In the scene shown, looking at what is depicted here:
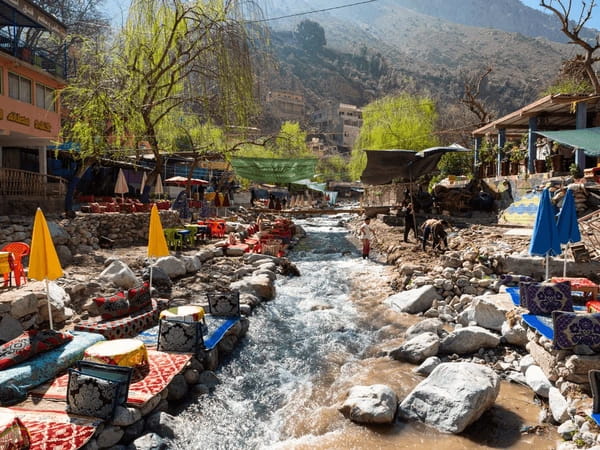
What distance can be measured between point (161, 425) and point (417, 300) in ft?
20.7

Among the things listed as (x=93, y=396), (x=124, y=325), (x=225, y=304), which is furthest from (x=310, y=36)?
(x=93, y=396)

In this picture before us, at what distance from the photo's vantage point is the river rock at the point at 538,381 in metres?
5.32

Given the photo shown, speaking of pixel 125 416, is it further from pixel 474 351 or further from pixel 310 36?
pixel 310 36

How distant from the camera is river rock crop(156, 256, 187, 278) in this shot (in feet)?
37.6

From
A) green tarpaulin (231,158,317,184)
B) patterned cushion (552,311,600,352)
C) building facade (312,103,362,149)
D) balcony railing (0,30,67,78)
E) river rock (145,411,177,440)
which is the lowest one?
river rock (145,411,177,440)

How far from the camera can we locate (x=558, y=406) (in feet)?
15.7

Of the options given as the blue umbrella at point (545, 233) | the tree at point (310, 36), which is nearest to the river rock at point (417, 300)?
the blue umbrella at point (545, 233)

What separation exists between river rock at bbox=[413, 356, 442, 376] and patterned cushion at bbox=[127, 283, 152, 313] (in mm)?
4995

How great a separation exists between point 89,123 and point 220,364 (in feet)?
32.3

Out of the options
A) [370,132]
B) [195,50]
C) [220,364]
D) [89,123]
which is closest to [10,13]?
[89,123]

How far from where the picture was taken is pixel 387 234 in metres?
19.2

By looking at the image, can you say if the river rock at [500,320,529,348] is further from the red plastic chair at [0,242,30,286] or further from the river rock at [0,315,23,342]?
the red plastic chair at [0,242,30,286]

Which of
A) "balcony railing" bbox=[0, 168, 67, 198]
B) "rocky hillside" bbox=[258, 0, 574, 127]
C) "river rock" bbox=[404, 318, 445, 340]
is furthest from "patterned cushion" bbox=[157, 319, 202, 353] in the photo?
"rocky hillside" bbox=[258, 0, 574, 127]

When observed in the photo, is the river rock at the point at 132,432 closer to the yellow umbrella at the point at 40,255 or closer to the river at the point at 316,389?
the river at the point at 316,389
